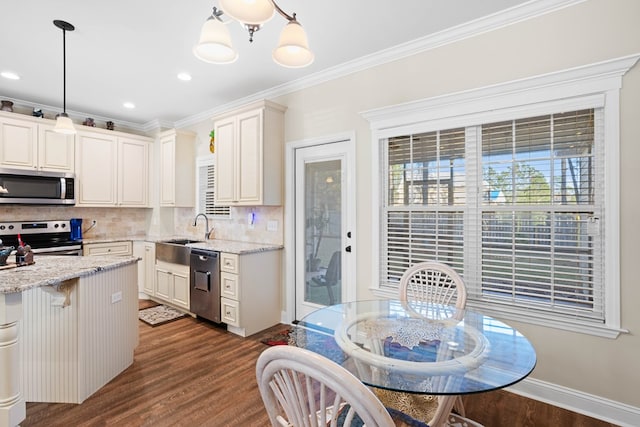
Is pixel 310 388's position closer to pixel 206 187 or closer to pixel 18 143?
pixel 206 187

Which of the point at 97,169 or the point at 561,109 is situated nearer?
the point at 561,109

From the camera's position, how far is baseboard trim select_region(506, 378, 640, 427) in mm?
1975

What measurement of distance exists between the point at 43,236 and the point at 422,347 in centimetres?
502

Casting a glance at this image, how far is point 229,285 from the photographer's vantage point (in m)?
3.46

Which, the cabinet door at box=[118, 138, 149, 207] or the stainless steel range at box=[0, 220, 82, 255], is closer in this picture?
the stainless steel range at box=[0, 220, 82, 255]

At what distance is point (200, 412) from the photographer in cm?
213

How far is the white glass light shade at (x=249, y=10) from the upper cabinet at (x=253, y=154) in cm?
211

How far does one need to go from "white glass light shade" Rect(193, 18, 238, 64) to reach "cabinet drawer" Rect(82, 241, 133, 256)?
12.4ft

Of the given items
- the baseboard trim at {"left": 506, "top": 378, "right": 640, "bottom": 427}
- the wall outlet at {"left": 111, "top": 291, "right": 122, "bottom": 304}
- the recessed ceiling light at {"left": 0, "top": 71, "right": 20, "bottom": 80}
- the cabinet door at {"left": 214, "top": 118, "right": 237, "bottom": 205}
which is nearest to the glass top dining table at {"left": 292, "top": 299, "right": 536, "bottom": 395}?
the baseboard trim at {"left": 506, "top": 378, "right": 640, "bottom": 427}

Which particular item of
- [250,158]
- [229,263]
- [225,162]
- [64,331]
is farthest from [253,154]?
[64,331]

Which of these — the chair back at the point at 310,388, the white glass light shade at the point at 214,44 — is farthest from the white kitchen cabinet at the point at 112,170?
the chair back at the point at 310,388

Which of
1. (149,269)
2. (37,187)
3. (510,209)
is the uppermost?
(37,187)

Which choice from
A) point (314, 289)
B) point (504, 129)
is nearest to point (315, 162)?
point (314, 289)

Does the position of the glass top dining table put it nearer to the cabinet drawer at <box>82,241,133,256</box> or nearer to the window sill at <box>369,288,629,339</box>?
the window sill at <box>369,288,629,339</box>
